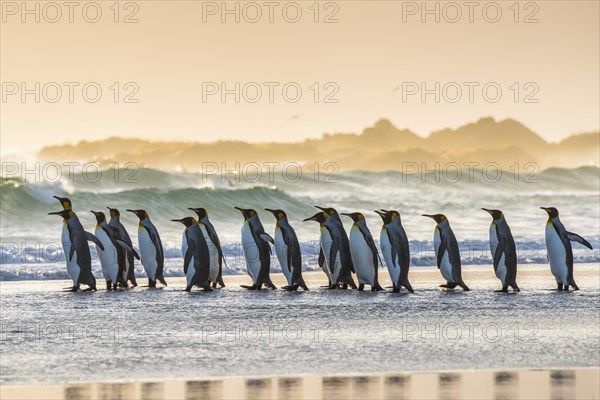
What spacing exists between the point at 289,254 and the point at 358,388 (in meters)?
7.26

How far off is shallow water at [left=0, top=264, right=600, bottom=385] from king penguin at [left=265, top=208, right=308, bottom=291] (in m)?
0.31

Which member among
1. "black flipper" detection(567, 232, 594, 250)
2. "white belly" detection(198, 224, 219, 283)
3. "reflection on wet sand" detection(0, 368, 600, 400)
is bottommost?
"reflection on wet sand" detection(0, 368, 600, 400)

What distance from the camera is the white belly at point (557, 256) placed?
1426 cm

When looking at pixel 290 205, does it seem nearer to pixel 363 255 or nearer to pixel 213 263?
pixel 213 263

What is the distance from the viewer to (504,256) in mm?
13977

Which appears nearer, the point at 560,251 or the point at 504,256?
the point at 504,256

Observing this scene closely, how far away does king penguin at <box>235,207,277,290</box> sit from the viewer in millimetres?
14344

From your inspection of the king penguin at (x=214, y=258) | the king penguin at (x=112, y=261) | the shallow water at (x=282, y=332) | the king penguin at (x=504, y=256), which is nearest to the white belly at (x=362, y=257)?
the shallow water at (x=282, y=332)

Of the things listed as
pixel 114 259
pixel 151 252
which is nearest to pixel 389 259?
pixel 151 252

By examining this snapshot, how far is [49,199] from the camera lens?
33062 millimetres

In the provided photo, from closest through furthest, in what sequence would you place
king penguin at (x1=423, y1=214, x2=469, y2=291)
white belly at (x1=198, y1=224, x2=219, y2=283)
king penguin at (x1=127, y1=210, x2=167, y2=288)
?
king penguin at (x1=423, y1=214, x2=469, y2=291)
white belly at (x1=198, y1=224, x2=219, y2=283)
king penguin at (x1=127, y1=210, x2=167, y2=288)

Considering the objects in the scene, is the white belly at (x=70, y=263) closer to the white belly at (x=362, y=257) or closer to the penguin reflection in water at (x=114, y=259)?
the penguin reflection in water at (x=114, y=259)

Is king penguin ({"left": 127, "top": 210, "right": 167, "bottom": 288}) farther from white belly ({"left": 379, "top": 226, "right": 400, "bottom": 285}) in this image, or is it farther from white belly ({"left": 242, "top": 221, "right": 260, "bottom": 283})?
white belly ({"left": 379, "top": 226, "right": 400, "bottom": 285})

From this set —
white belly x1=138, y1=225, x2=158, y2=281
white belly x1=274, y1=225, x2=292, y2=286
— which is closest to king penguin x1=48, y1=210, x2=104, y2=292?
white belly x1=138, y1=225, x2=158, y2=281
